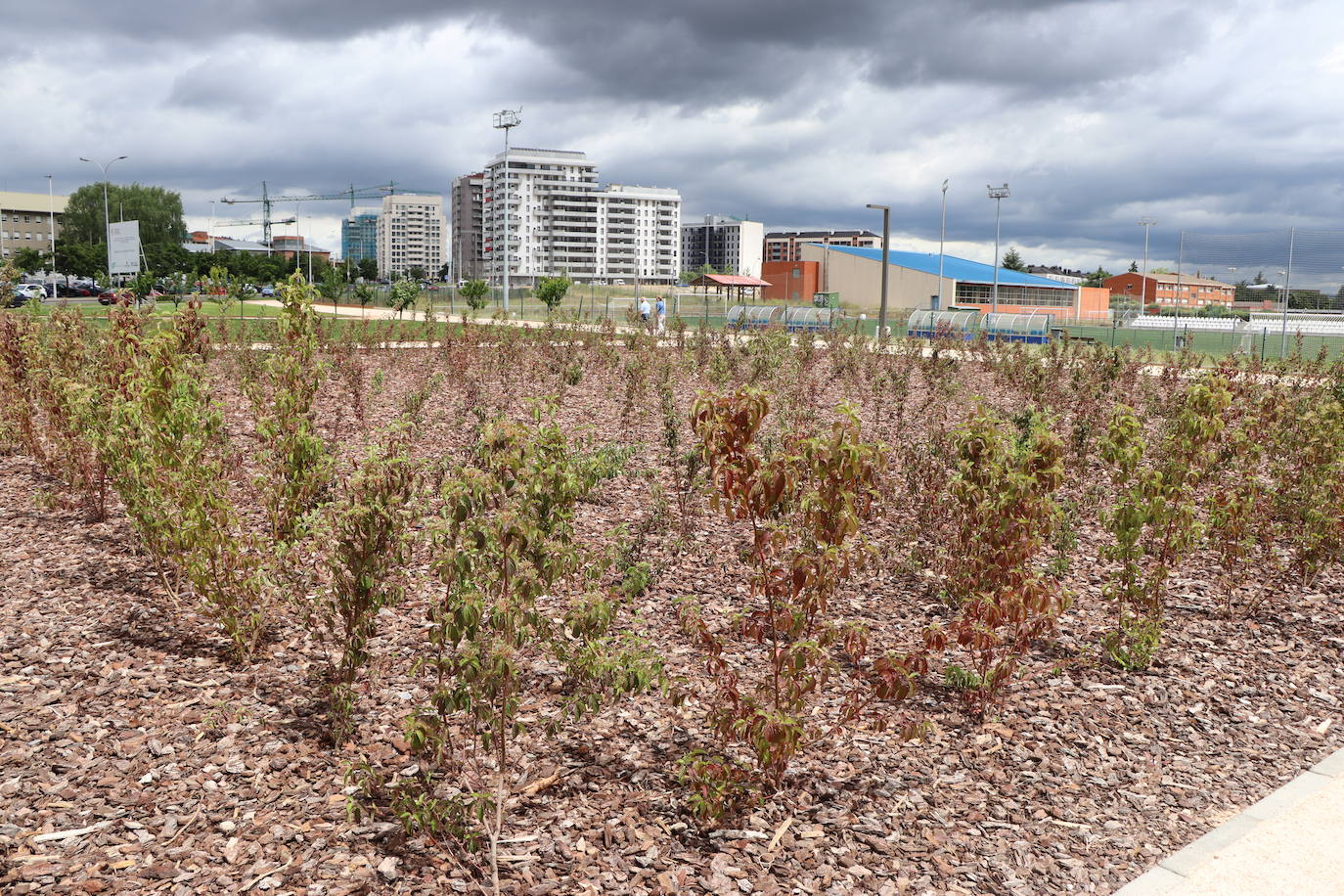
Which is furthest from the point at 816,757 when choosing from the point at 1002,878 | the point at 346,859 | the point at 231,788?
the point at 231,788

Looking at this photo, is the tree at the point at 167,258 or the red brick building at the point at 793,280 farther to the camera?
the red brick building at the point at 793,280

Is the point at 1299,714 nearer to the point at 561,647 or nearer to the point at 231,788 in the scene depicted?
the point at 561,647

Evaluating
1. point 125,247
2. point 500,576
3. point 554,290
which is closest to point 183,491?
point 500,576

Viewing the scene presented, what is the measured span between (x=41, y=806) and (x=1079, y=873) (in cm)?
375

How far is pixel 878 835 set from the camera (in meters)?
3.54

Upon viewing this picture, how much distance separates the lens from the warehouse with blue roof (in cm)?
7381

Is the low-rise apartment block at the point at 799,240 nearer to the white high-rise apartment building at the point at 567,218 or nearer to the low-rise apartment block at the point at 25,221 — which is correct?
the white high-rise apartment building at the point at 567,218

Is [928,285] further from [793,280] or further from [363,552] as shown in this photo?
[363,552]

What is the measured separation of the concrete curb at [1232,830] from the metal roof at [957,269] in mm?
73505

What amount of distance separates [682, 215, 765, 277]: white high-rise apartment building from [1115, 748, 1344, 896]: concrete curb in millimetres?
161862

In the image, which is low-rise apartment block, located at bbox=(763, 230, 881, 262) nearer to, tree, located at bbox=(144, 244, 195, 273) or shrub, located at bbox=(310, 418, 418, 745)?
tree, located at bbox=(144, 244, 195, 273)

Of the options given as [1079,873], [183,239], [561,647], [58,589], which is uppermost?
[183,239]

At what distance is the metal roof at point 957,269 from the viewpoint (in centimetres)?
→ 7538

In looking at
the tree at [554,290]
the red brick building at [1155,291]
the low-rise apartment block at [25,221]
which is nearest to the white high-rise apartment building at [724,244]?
the red brick building at [1155,291]
